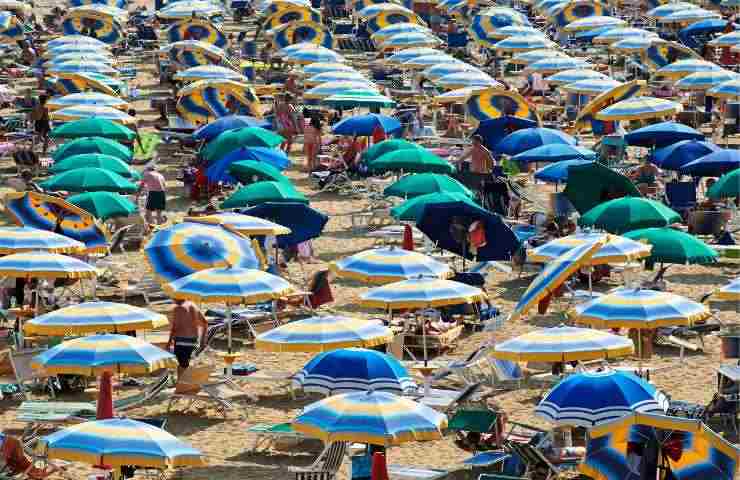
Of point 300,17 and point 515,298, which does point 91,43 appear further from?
point 515,298

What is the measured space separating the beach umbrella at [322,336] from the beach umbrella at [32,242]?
13.0 feet

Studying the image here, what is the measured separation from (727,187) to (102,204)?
7294 millimetres

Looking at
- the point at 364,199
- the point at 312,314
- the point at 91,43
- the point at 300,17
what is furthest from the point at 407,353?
the point at 300,17

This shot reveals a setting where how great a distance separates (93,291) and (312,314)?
2207mm

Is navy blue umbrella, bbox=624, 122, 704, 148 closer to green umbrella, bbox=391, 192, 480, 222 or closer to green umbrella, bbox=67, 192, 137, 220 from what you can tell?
green umbrella, bbox=391, 192, 480, 222

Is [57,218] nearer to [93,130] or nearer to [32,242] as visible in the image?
[32,242]

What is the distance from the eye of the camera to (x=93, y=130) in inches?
1095

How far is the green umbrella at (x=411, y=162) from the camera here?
24844 millimetres

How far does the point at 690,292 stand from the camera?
21109mm

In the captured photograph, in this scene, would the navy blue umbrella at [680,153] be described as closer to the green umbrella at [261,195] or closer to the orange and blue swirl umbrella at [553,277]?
the green umbrella at [261,195]

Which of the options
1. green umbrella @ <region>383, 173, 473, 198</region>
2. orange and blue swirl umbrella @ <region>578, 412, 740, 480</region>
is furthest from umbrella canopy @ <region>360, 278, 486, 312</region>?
green umbrella @ <region>383, 173, 473, 198</region>

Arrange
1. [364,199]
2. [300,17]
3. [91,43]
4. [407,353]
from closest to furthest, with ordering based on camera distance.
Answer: [407,353], [364,199], [91,43], [300,17]

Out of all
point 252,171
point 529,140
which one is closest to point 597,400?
point 252,171

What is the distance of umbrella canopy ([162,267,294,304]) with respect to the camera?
17312 millimetres
